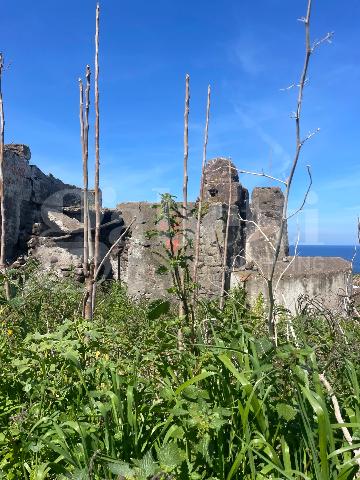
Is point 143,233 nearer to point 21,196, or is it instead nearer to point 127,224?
point 127,224

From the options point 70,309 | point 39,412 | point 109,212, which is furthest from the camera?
point 109,212

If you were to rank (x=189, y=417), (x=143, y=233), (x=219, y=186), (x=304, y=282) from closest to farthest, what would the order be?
(x=189, y=417) < (x=304, y=282) < (x=143, y=233) < (x=219, y=186)

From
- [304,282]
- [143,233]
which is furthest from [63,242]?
[304,282]

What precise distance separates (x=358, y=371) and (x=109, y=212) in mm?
8564

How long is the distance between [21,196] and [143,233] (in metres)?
3.88

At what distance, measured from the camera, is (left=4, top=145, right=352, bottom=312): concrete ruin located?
267 inches

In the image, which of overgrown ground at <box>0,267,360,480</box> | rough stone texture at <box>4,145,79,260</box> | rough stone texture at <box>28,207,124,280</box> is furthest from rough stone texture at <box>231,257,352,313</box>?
rough stone texture at <box>4,145,79,260</box>

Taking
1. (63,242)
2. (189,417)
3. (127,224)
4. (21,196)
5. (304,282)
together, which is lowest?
(189,417)

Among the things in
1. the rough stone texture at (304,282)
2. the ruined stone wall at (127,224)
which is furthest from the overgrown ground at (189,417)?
the ruined stone wall at (127,224)

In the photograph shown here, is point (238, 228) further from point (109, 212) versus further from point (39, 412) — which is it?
point (39, 412)

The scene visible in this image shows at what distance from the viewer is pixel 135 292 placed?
8.19 m

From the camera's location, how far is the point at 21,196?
915cm

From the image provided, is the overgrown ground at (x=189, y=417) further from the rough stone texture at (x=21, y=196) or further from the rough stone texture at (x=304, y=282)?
the rough stone texture at (x=21, y=196)

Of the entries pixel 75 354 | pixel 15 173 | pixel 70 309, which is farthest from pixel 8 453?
pixel 15 173
